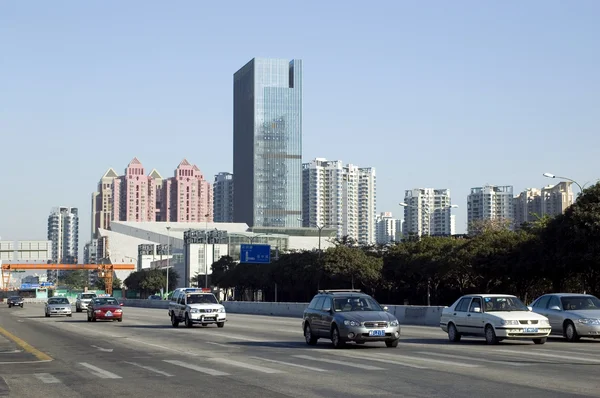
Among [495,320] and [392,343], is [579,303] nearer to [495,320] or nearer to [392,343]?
[495,320]

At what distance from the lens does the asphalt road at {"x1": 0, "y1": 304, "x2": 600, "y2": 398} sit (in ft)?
48.3

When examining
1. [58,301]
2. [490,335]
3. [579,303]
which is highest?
[579,303]

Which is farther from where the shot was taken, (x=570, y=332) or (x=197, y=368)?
(x=570, y=332)

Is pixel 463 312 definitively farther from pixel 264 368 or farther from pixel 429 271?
pixel 429 271

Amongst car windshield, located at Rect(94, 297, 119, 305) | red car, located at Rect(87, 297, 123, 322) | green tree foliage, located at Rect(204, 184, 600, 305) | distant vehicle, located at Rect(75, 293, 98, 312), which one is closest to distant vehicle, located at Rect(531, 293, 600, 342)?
green tree foliage, located at Rect(204, 184, 600, 305)

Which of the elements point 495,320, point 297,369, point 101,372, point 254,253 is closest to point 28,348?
point 101,372

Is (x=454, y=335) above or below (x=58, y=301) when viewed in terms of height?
above

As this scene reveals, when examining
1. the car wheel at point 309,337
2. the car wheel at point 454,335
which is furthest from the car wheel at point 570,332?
the car wheel at point 309,337

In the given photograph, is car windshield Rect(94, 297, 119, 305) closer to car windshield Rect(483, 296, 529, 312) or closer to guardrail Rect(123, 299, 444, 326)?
guardrail Rect(123, 299, 444, 326)

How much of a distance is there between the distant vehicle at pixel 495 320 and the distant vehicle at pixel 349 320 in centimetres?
306

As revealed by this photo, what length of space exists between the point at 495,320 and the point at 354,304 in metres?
4.10

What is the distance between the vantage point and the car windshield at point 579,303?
2853 centimetres

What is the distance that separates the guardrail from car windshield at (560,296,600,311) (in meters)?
17.0

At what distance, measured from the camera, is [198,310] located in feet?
136
